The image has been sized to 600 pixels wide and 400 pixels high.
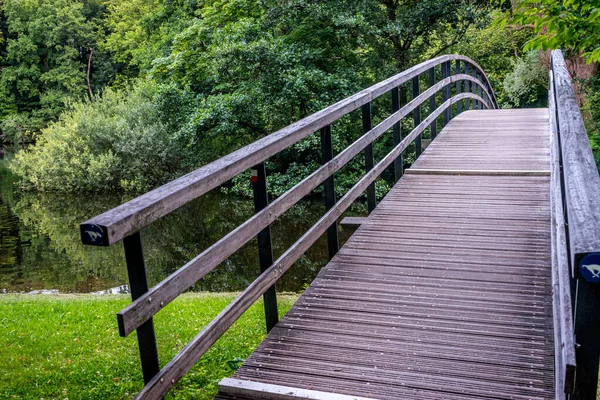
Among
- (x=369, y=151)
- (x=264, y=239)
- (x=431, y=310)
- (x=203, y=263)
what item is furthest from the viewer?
(x=369, y=151)

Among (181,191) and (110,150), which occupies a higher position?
(181,191)

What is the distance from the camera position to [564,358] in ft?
5.61

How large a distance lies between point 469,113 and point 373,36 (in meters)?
7.54

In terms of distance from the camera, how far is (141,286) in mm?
2346

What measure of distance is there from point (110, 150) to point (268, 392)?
23788 mm

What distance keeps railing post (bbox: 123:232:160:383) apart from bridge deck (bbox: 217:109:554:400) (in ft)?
2.23

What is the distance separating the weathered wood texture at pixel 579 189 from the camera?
1.58 m

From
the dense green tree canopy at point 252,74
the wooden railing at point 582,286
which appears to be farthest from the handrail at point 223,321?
the dense green tree canopy at point 252,74

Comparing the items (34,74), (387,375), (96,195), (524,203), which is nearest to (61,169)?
(96,195)

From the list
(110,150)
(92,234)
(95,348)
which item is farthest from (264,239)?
(110,150)

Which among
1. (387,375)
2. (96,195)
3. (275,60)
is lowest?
(96,195)

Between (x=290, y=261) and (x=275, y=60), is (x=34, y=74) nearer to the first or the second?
(x=275, y=60)

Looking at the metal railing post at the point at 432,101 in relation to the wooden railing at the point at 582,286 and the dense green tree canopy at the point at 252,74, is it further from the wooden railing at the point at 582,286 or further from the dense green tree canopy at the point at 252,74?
the dense green tree canopy at the point at 252,74

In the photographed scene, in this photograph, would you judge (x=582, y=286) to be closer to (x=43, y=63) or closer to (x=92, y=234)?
(x=92, y=234)
